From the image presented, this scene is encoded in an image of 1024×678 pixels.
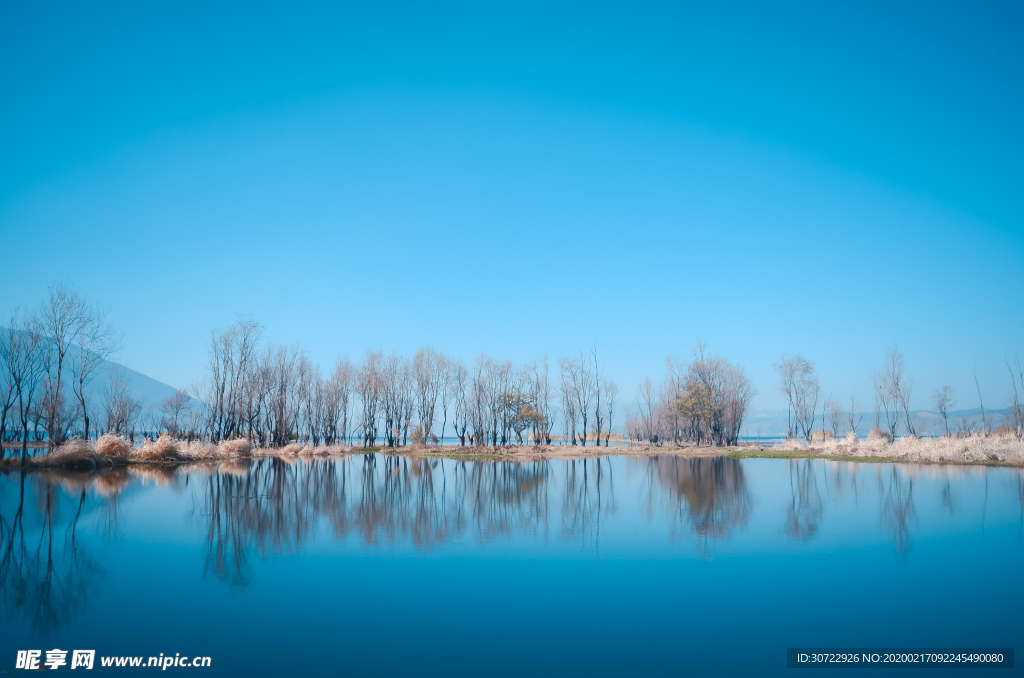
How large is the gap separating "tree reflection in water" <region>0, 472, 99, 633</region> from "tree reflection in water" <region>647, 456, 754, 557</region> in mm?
10508

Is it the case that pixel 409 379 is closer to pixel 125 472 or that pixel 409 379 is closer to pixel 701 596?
pixel 125 472

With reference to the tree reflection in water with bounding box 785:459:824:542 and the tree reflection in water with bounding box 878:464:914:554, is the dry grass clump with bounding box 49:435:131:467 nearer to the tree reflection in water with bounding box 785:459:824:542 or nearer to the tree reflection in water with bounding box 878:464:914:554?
the tree reflection in water with bounding box 785:459:824:542

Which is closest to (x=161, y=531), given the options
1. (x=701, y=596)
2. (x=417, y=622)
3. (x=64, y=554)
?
(x=64, y=554)

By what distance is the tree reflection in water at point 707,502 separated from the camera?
12328 millimetres

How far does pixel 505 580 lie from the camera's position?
27.9 ft

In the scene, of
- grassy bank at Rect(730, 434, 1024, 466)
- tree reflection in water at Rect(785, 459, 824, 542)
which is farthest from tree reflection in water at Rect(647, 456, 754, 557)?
grassy bank at Rect(730, 434, 1024, 466)

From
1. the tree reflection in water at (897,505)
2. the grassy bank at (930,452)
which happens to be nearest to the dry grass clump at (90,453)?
the tree reflection in water at (897,505)

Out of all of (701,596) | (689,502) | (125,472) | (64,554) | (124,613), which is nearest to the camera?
(124,613)

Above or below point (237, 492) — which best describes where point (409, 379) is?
above

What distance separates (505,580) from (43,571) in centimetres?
775

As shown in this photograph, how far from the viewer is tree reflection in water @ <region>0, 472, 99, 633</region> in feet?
A: 22.5

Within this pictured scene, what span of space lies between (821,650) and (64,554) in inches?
498

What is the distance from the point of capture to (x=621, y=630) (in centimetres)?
646

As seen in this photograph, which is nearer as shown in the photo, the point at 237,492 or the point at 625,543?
the point at 625,543
